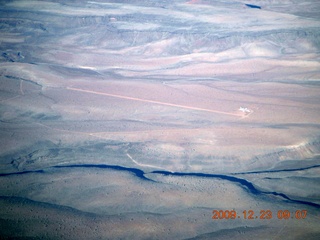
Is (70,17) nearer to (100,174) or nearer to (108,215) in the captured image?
(100,174)

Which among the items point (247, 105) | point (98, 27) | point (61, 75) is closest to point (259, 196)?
point (247, 105)
